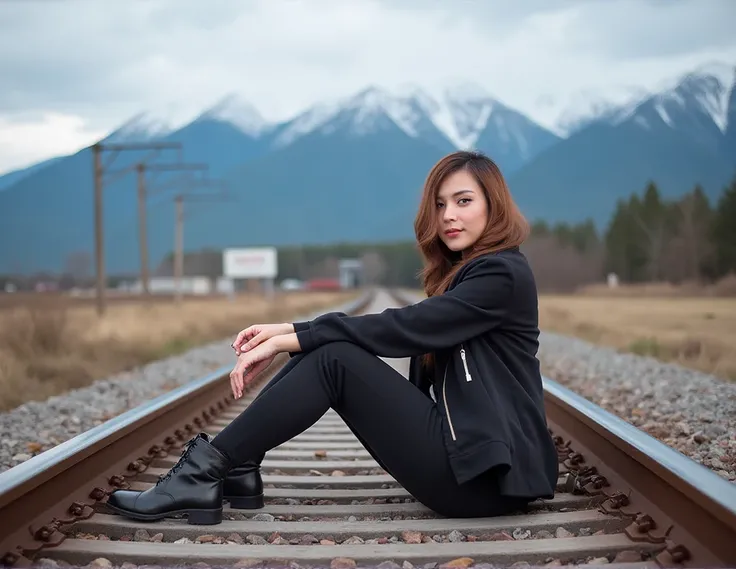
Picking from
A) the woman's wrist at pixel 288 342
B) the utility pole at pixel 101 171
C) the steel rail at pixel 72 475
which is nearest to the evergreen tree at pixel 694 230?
the utility pole at pixel 101 171

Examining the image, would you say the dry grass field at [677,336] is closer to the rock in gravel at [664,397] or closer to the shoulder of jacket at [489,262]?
the rock in gravel at [664,397]

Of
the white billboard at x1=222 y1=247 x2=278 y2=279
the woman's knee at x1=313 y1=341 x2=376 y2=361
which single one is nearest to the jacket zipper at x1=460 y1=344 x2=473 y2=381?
the woman's knee at x1=313 y1=341 x2=376 y2=361

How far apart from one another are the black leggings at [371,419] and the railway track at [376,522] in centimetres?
9

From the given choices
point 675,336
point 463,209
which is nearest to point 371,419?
point 463,209

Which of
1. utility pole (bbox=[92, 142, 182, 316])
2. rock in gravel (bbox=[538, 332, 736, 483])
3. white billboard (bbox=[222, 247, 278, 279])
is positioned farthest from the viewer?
white billboard (bbox=[222, 247, 278, 279])

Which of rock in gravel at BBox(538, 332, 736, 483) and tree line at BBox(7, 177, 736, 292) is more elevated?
tree line at BBox(7, 177, 736, 292)

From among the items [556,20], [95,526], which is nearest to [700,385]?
[556,20]

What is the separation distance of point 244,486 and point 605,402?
3.87m

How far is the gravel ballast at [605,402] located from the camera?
4.30 m

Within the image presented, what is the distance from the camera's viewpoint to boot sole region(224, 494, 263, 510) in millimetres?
2822

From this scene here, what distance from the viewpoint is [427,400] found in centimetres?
266

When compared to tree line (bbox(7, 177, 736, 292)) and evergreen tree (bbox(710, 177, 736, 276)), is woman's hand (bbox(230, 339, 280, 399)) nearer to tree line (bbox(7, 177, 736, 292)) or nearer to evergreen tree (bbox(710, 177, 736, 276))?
tree line (bbox(7, 177, 736, 292))

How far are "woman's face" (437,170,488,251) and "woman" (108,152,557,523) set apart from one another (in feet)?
0.25

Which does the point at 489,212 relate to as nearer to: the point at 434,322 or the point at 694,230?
the point at 434,322
